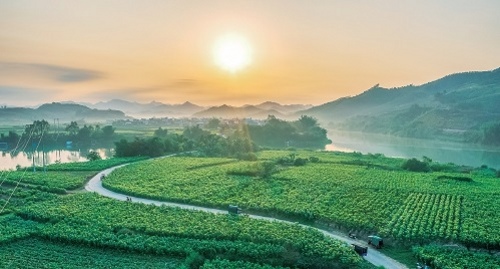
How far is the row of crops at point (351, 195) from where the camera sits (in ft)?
96.6

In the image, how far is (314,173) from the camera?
51406 millimetres

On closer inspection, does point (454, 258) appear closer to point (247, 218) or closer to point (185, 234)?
point (247, 218)

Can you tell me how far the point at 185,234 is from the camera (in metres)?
26.9

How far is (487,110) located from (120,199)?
144768 millimetres

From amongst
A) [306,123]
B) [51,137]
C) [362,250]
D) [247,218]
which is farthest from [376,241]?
[306,123]

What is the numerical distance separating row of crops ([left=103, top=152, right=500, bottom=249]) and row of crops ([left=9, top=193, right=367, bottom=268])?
4.83 metres

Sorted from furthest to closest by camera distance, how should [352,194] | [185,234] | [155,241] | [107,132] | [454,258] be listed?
[107,132] → [352,194] → [185,234] → [155,241] → [454,258]

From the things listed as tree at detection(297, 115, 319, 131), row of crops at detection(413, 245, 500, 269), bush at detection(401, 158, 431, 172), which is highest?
tree at detection(297, 115, 319, 131)

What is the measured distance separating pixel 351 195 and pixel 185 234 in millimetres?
18423

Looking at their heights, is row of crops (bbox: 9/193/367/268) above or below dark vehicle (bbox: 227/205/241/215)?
below

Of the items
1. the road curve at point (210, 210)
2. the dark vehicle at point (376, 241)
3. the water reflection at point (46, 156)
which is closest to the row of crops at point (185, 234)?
the road curve at point (210, 210)

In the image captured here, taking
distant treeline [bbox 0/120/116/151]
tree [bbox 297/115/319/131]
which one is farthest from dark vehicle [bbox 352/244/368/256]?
tree [bbox 297/115/319/131]

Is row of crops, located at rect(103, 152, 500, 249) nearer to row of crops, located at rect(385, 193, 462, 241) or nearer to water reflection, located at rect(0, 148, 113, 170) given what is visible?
row of crops, located at rect(385, 193, 462, 241)

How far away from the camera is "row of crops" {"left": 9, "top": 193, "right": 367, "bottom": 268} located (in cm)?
2383
